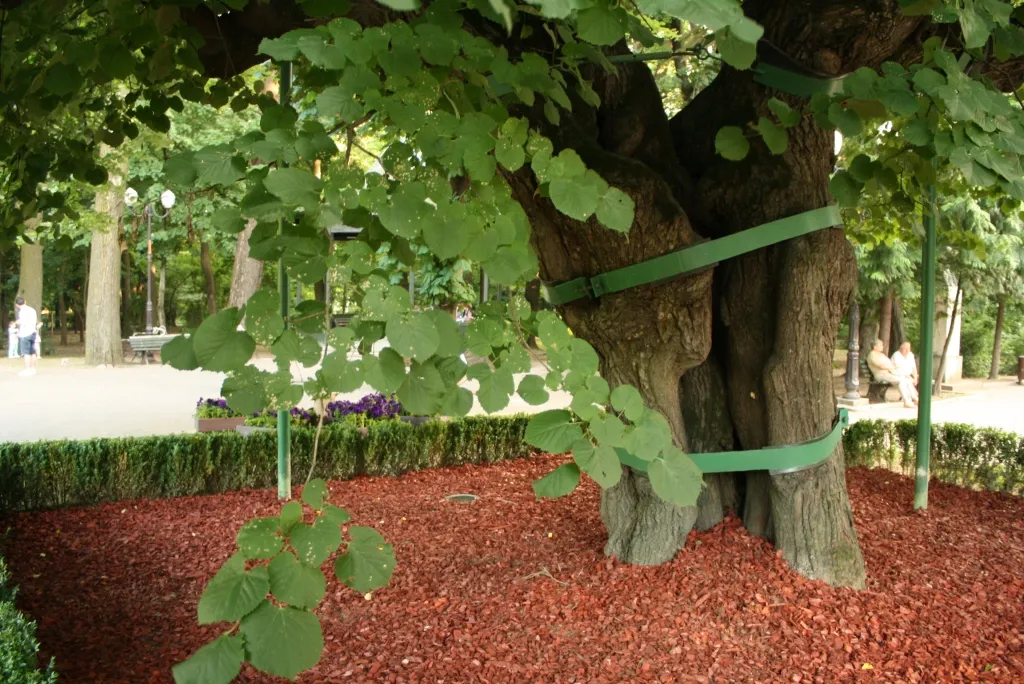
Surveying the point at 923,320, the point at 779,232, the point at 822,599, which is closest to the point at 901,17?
the point at 779,232

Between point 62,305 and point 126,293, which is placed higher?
point 126,293

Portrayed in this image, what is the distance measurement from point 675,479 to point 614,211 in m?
0.62

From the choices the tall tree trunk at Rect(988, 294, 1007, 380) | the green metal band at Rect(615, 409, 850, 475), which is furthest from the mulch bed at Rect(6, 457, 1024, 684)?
the tall tree trunk at Rect(988, 294, 1007, 380)

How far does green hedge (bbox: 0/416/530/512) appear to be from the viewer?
6316 mm

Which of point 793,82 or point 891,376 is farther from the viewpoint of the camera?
point 891,376

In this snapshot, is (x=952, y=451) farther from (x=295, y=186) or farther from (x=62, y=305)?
(x=62, y=305)

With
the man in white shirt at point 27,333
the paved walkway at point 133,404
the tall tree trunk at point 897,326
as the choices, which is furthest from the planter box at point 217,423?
the tall tree trunk at point 897,326

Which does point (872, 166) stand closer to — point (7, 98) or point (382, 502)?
point (7, 98)

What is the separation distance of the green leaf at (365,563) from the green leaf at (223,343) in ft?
1.30

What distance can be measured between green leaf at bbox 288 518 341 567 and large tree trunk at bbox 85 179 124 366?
21.4m

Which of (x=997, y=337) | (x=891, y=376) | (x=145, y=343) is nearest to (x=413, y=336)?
(x=891, y=376)

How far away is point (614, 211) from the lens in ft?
6.37

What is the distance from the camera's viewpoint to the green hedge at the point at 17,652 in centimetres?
242

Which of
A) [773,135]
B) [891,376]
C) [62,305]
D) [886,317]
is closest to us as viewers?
[773,135]
